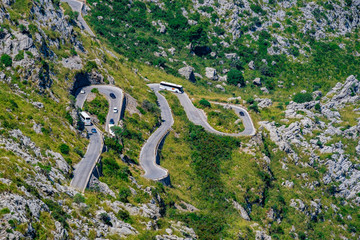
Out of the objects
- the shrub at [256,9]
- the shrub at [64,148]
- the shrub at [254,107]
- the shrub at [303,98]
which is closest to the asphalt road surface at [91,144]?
the shrub at [64,148]

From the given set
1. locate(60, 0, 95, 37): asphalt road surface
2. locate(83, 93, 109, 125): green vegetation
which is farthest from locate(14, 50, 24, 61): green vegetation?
locate(60, 0, 95, 37): asphalt road surface

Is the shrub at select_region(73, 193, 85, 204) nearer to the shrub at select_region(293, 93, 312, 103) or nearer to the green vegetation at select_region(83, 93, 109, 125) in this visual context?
the green vegetation at select_region(83, 93, 109, 125)

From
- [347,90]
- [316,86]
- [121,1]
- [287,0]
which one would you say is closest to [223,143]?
[347,90]

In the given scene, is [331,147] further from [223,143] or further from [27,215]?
[27,215]

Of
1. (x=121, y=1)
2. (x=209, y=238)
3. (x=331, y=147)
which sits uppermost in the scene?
(x=121, y=1)

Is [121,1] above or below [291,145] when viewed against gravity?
above

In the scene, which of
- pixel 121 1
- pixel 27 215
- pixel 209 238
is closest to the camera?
pixel 27 215

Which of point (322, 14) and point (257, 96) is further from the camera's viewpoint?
point (322, 14)

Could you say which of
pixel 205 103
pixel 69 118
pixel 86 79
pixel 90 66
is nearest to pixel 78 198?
pixel 69 118

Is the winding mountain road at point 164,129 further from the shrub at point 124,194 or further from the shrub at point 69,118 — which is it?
the shrub at point 69,118
